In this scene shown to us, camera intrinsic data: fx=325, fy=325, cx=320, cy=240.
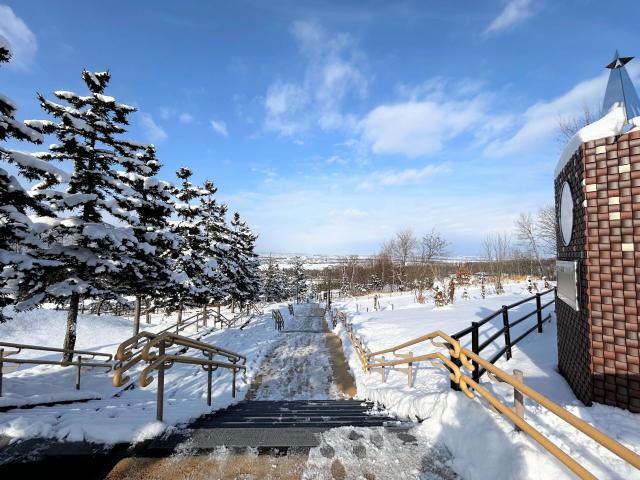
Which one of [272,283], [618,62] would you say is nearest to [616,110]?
[618,62]

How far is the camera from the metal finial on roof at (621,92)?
4898 millimetres

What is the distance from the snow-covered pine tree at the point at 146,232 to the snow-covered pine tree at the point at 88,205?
0.18 metres

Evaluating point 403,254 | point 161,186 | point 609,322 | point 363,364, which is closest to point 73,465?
point 609,322

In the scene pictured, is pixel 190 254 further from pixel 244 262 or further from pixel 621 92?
Result: pixel 621 92

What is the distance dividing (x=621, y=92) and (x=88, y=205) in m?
14.4

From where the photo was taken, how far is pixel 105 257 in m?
11.3

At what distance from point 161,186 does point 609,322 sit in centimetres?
1522

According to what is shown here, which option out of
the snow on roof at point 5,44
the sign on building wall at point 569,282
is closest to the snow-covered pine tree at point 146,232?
the snow on roof at point 5,44

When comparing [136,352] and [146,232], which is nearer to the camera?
[136,352]

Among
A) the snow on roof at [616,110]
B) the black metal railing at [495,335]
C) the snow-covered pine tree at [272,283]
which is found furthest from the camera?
the snow-covered pine tree at [272,283]

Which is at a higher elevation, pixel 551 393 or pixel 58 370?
pixel 551 393

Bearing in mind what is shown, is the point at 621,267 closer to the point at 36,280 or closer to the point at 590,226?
the point at 590,226

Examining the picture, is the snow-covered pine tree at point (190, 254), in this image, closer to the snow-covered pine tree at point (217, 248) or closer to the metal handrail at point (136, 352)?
the snow-covered pine tree at point (217, 248)

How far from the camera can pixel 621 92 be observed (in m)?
5.02
